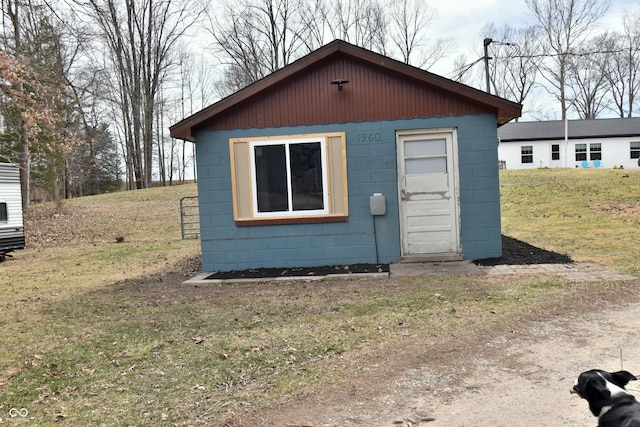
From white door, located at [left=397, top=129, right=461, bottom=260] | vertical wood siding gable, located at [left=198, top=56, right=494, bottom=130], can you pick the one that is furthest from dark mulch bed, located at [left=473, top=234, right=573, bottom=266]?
vertical wood siding gable, located at [left=198, top=56, right=494, bottom=130]

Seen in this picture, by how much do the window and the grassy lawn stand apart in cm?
150

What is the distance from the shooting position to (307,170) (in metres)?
8.34

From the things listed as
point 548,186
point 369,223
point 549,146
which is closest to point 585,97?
point 549,146

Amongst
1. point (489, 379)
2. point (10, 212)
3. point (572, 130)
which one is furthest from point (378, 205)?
point (572, 130)

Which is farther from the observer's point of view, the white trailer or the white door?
the white trailer

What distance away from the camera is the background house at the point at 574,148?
3503cm

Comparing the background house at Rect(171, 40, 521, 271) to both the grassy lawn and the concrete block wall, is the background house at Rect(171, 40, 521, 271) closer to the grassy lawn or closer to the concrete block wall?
the concrete block wall

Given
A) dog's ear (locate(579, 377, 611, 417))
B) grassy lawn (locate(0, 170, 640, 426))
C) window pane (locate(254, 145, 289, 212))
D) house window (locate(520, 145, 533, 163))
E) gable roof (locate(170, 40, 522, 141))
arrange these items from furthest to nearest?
house window (locate(520, 145, 533, 163)), window pane (locate(254, 145, 289, 212)), gable roof (locate(170, 40, 522, 141)), grassy lawn (locate(0, 170, 640, 426)), dog's ear (locate(579, 377, 611, 417))

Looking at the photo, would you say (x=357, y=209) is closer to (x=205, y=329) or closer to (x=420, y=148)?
(x=420, y=148)

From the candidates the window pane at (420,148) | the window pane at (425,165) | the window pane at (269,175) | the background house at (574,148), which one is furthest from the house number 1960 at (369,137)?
the background house at (574,148)

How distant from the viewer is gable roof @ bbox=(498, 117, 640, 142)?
115 ft

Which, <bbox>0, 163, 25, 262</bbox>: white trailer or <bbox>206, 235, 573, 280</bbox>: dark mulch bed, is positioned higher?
<bbox>0, 163, 25, 262</bbox>: white trailer

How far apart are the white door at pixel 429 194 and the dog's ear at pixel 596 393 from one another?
5.96 m

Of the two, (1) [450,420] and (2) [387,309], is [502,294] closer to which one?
(2) [387,309]
